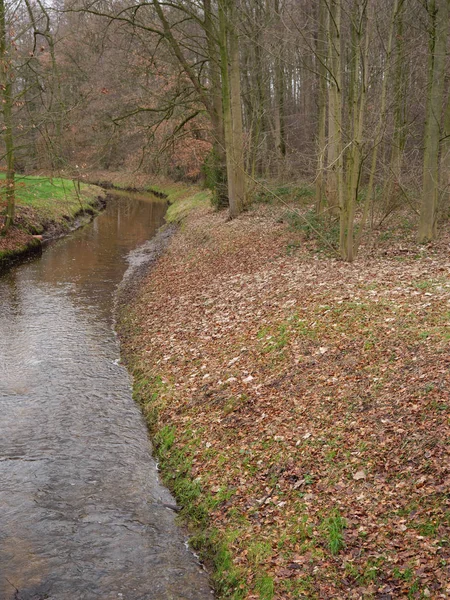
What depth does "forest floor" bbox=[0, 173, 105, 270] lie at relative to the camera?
73.4ft

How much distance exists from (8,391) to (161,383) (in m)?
3.16

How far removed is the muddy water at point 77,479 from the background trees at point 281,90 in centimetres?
582

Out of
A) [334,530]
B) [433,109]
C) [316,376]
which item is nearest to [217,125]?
[433,109]

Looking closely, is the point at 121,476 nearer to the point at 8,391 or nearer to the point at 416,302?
the point at 8,391

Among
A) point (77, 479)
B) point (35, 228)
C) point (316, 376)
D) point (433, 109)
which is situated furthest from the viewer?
point (35, 228)

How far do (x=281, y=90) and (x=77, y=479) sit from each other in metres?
26.4

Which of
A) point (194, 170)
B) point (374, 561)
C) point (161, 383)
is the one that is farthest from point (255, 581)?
point (194, 170)

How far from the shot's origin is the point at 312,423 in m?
7.44

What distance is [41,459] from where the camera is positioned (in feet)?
27.0

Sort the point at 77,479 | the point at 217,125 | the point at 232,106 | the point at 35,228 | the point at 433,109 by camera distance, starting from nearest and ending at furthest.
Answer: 1. the point at 77,479
2. the point at 433,109
3. the point at 232,106
4. the point at 217,125
5. the point at 35,228

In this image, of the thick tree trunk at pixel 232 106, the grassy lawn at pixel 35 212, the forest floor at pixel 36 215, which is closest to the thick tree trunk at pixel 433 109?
the thick tree trunk at pixel 232 106

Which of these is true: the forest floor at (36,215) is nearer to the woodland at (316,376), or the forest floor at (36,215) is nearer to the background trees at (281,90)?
the background trees at (281,90)

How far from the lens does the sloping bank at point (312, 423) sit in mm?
5391

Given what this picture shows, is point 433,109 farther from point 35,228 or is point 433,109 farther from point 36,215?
point 36,215
